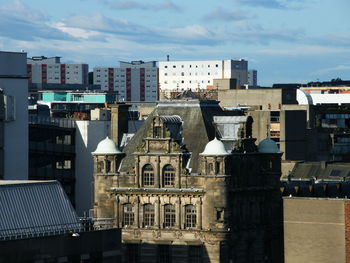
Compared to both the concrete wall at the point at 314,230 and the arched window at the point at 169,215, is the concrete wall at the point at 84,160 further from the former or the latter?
the concrete wall at the point at 314,230

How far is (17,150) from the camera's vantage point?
534 feet

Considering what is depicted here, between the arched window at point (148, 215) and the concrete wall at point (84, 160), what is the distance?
81.7 feet

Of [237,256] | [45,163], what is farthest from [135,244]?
[45,163]

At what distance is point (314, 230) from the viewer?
149 meters

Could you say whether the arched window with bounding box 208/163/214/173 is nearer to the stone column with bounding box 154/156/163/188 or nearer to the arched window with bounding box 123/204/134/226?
the stone column with bounding box 154/156/163/188

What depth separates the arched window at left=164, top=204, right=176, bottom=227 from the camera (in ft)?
517

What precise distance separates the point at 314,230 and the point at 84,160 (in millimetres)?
42858

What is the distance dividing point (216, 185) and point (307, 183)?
2537cm

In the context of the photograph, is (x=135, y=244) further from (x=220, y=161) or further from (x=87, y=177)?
(x=87, y=177)

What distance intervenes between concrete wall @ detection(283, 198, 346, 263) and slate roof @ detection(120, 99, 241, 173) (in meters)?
12.1

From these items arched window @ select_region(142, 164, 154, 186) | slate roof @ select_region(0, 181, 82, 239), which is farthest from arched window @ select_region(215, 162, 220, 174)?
slate roof @ select_region(0, 181, 82, 239)

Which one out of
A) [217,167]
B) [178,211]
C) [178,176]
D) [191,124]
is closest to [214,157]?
[217,167]

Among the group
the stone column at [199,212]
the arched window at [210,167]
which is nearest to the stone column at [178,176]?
the stone column at [199,212]

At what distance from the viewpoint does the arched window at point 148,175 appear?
158625mm
